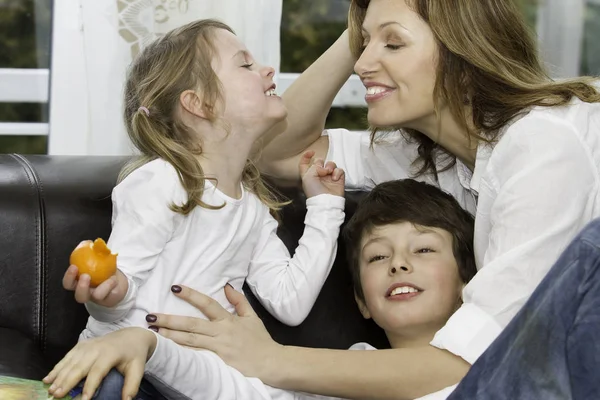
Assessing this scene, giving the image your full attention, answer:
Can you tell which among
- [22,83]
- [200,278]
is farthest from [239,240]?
[22,83]

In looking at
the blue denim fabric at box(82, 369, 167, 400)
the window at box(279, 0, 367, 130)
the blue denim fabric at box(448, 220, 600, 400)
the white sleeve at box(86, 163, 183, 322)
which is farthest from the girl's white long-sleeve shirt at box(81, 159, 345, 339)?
the window at box(279, 0, 367, 130)

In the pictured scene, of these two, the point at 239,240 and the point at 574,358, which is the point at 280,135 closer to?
the point at 239,240

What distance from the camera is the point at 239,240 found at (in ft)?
5.71

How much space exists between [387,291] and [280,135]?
0.43m

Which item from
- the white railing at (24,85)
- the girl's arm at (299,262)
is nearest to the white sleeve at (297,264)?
the girl's arm at (299,262)

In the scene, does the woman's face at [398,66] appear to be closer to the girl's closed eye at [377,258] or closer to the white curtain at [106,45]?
the girl's closed eye at [377,258]

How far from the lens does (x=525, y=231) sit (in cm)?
150

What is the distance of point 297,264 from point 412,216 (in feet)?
0.78

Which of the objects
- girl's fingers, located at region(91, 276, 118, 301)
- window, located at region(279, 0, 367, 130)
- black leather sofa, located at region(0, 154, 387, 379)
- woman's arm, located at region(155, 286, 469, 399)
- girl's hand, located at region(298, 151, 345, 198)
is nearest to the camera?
girl's fingers, located at region(91, 276, 118, 301)

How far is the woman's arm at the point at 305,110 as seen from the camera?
1.99 metres

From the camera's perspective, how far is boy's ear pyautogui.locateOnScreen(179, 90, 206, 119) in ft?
5.75

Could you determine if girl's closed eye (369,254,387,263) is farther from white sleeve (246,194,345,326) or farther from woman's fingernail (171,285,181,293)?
woman's fingernail (171,285,181,293)

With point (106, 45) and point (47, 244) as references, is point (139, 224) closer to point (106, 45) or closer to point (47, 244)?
point (47, 244)

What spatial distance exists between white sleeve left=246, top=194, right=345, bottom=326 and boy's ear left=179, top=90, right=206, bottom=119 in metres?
0.24
